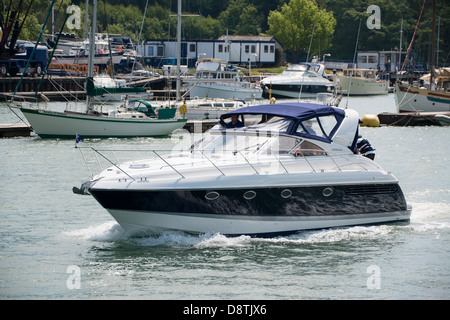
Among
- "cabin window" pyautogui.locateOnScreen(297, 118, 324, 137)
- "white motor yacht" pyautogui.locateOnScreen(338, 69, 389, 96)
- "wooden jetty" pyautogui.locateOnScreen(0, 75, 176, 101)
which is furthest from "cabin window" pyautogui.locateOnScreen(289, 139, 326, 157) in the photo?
"white motor yacht" pyautogui.locateOnScreen(338, 69, 389, 96)

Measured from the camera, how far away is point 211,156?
16.3 metres

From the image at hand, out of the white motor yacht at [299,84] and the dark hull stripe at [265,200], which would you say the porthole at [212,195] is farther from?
the white motor yacht at [299,84]

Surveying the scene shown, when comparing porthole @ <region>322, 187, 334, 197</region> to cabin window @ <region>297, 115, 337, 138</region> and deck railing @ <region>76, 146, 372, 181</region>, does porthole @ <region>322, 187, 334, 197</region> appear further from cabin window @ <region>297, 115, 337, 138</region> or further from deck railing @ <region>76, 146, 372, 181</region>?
cabin window @ <region>297, 115, 337, 138</region>

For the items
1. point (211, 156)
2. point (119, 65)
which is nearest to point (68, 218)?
point (211, 156)

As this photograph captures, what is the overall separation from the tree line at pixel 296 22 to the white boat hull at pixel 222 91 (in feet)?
140

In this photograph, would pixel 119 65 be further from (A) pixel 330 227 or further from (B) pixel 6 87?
(A) pixel 330 227

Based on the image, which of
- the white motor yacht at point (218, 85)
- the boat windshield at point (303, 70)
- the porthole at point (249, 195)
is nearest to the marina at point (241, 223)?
the porthole at point (249, 195)

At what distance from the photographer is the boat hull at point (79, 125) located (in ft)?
116

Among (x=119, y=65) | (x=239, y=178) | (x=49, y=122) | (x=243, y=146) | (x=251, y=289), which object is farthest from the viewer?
(x=119, y=65)

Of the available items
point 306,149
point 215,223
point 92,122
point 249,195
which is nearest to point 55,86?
point 92,122

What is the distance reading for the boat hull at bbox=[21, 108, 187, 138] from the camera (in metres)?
35.3

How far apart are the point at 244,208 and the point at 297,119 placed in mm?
2525

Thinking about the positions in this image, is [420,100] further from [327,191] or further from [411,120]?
[327,191]

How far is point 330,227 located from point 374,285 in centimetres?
330
